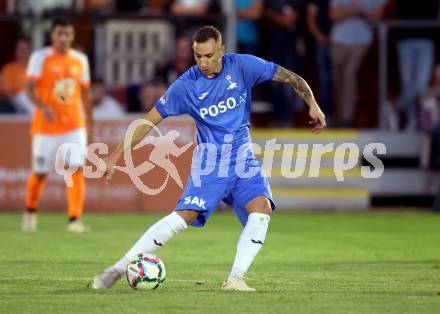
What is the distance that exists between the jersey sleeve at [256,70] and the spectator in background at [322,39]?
32.0ft

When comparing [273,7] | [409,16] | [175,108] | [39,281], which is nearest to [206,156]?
[175,108]

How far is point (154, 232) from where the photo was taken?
9.48m

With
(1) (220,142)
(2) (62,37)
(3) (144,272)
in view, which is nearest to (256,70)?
(1) (220,142)

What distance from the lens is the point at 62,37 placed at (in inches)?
612

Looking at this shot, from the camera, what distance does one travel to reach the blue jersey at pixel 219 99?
9.70 m

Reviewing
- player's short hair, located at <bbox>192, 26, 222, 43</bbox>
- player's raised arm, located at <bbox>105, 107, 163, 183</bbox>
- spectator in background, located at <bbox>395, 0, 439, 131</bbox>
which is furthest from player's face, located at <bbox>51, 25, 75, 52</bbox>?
spectator in background, located at <bbox>395, 0, 439, 131</bbox>

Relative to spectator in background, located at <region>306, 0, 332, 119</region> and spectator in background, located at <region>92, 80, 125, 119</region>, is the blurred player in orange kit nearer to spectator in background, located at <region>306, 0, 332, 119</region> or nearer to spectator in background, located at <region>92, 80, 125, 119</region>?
spectator in background, located at <region>92, 80, 125, 119</region>

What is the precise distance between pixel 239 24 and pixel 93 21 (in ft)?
8.04

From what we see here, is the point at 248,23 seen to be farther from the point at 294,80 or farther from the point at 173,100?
the point at 173,100

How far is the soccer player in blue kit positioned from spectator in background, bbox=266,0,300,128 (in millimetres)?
9386

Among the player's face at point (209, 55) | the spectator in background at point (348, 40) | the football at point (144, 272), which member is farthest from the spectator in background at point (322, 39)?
the football at point (144, 272)

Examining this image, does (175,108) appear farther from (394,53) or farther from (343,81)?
(394,53)

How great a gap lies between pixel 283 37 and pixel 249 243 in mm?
10077

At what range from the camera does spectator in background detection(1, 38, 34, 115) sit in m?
19.6
